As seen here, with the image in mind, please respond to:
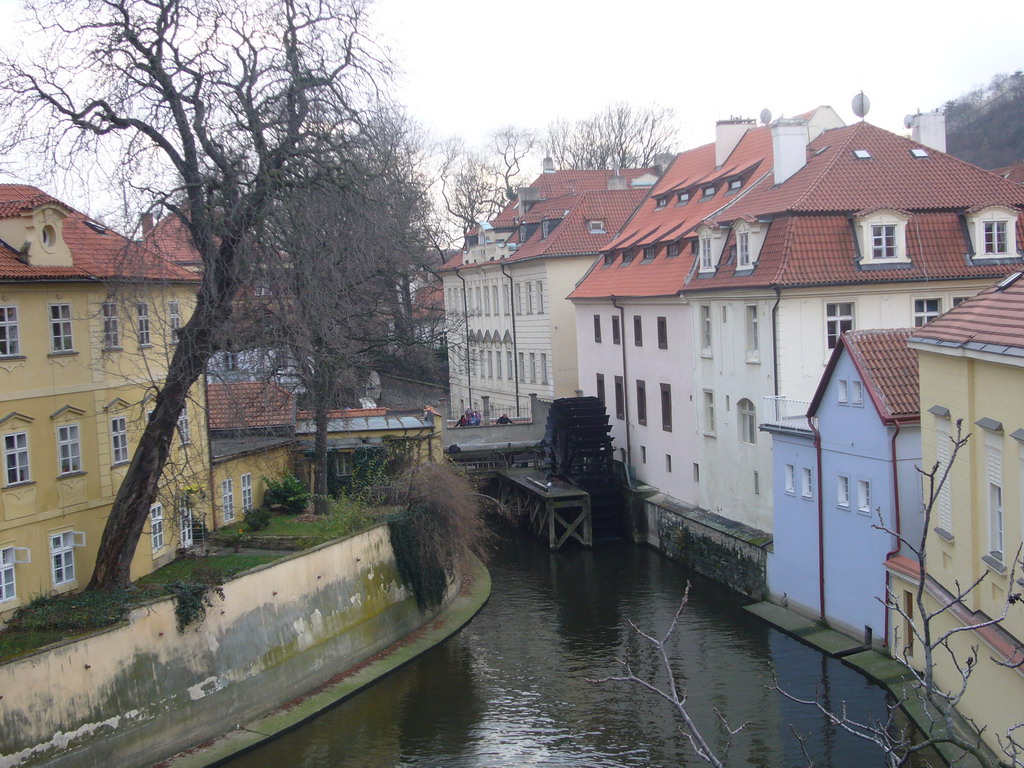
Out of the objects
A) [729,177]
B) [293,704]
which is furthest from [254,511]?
[729,177]

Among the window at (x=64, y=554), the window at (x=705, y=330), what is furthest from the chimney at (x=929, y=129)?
the window at (x=64, y=554)

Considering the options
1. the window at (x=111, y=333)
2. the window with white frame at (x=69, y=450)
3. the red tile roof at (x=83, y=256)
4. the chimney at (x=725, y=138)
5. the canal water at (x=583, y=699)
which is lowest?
the canal water at (x=583, y=699)

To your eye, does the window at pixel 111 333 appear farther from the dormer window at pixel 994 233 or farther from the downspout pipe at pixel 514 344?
the downspout pipe at pixel 514 344

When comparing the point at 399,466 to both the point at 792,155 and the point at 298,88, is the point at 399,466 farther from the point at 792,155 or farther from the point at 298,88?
the point at 298,88

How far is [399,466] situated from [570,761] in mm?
13111

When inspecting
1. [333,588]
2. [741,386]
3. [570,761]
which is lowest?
[570,761]

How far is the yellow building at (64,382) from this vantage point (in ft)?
48.3

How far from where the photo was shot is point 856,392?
16625 millimetres

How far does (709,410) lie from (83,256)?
13272 millimetres

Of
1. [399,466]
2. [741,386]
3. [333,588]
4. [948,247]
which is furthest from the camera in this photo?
[399,466]

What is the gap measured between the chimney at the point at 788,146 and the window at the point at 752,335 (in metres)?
3.44

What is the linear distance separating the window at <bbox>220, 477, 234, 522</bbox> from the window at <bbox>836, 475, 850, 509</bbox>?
37.4 feet

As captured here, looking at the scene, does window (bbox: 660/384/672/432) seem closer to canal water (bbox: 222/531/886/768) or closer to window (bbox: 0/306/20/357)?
canal water (bbox: 222/531/886/768)

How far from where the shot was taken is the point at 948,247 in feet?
67.6
